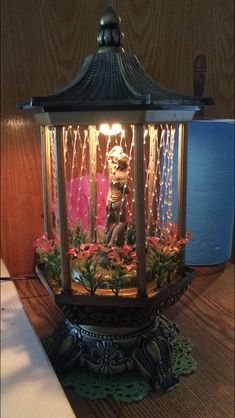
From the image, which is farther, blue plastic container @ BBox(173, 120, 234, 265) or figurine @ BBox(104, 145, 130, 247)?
blue plastic container @ BBox(173, 120, 234, 265)

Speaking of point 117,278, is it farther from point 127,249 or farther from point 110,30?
point 110,30

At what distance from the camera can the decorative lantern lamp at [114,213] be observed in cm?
53

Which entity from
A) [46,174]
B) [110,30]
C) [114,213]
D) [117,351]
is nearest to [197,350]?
[117,351]

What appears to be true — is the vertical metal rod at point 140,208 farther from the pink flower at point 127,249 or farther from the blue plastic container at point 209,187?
the blue plastic container at point 209,187

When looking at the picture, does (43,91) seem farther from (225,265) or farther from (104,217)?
(225,265)

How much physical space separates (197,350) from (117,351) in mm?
135

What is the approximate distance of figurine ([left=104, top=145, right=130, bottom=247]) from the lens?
24.8 inches

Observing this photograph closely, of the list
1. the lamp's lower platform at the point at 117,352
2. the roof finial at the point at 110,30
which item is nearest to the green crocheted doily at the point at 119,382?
the lamp's lower platform at the point at 117,352

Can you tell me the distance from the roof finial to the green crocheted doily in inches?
18.3

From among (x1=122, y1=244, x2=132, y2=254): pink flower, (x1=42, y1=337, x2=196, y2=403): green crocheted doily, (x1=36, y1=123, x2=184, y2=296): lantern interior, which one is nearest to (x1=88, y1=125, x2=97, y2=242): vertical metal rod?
(x1=36, y1=123, x2=184, y2=296): lantern interior

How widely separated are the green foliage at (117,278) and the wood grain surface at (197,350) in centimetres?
15

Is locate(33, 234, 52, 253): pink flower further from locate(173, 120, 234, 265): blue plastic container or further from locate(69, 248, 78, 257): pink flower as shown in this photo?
locate(173, 120, 234, 265): blue plastic container

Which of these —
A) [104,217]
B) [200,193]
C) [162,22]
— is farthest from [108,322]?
[162,22]

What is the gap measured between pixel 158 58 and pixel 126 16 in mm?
100
